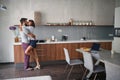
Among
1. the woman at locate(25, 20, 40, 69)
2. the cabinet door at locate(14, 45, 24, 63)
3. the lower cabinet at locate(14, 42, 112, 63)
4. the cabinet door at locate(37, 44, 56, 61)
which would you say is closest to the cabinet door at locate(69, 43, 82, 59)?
the lower cabinet at locate(14, 42, 112, 63)

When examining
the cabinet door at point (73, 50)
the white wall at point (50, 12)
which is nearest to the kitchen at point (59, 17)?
the white wall at point (50, 12)

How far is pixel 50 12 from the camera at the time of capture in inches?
238

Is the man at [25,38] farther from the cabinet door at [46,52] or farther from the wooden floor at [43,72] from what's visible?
the cabinet door at [46,52]

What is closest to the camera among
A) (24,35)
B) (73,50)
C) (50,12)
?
(24,35)

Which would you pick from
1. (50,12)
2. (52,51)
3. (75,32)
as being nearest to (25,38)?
(52,51)

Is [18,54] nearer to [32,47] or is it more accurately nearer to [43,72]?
[32,47]

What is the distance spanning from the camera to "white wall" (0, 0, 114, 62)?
19.2ft

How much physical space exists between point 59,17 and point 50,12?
392 millimetres

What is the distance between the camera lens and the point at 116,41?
5.59 m

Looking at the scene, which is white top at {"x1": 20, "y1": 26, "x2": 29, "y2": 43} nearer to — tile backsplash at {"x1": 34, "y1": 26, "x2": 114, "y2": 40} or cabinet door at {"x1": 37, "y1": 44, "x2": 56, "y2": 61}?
cabinet door at {"x1": 37, "y1": 44, "x2": 56, "y2": 61}

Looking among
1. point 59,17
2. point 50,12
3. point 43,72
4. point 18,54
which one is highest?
point 50,12

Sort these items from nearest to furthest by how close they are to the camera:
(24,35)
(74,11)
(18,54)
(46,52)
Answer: (24,35) < (18,54) < (46,52) < (74,11)

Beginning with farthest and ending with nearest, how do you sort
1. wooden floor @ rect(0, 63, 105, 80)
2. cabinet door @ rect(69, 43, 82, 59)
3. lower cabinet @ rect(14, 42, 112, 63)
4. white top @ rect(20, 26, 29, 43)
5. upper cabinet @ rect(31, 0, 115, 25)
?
1. upper cabinet @ rect(31, 0, 115, 25)
2. cabinet door @ rect(69, 43, 82, 59)
3. lower cabinet @ rect(14, 42, 112, 63)
4. white top @ rect(20, 26, 29, 43)
5. wooden floor @ rect(0, 63, 105, 80)

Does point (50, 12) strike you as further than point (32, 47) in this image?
Yes
